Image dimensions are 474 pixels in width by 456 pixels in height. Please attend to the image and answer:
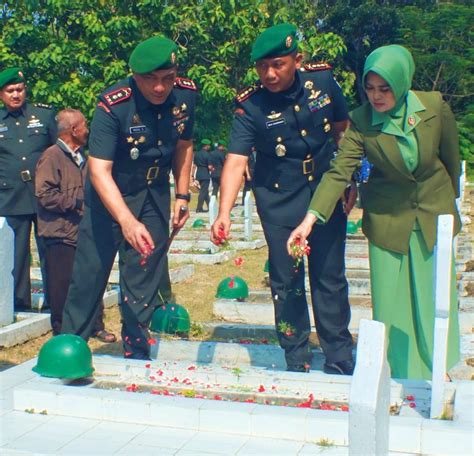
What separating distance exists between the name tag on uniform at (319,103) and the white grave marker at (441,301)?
1211mm

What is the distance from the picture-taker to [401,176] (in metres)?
4.83

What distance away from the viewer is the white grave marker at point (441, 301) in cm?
421

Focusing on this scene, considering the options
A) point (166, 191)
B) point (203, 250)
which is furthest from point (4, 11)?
point (166, 191)

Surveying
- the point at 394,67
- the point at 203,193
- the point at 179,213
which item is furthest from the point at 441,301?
the point at 203,193

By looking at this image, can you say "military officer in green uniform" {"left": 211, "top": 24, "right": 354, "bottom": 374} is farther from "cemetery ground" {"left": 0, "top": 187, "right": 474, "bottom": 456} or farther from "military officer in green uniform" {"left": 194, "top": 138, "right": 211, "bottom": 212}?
"military officer in green uniform" {"left": 194, "top": 138, "right": 211, "bottom": 212}

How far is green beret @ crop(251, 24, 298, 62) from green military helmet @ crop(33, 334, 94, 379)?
1987 millimetres

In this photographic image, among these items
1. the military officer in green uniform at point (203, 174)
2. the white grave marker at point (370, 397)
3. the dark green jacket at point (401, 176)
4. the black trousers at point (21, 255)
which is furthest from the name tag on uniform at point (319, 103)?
the military officer in green uniform at point (203, 174)

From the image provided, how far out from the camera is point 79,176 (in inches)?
272

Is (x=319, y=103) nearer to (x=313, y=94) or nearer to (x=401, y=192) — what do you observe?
(x=313, y=94)

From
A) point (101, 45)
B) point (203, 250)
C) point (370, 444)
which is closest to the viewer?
point (370, 444)

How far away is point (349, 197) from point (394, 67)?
923 millimetres

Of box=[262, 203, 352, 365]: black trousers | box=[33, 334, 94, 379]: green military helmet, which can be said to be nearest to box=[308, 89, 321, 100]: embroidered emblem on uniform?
box=[262, 203, 352, 365]: black trousers

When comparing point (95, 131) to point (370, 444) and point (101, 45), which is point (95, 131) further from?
point (101, 45)

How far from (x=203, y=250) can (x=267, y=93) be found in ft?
23.8
